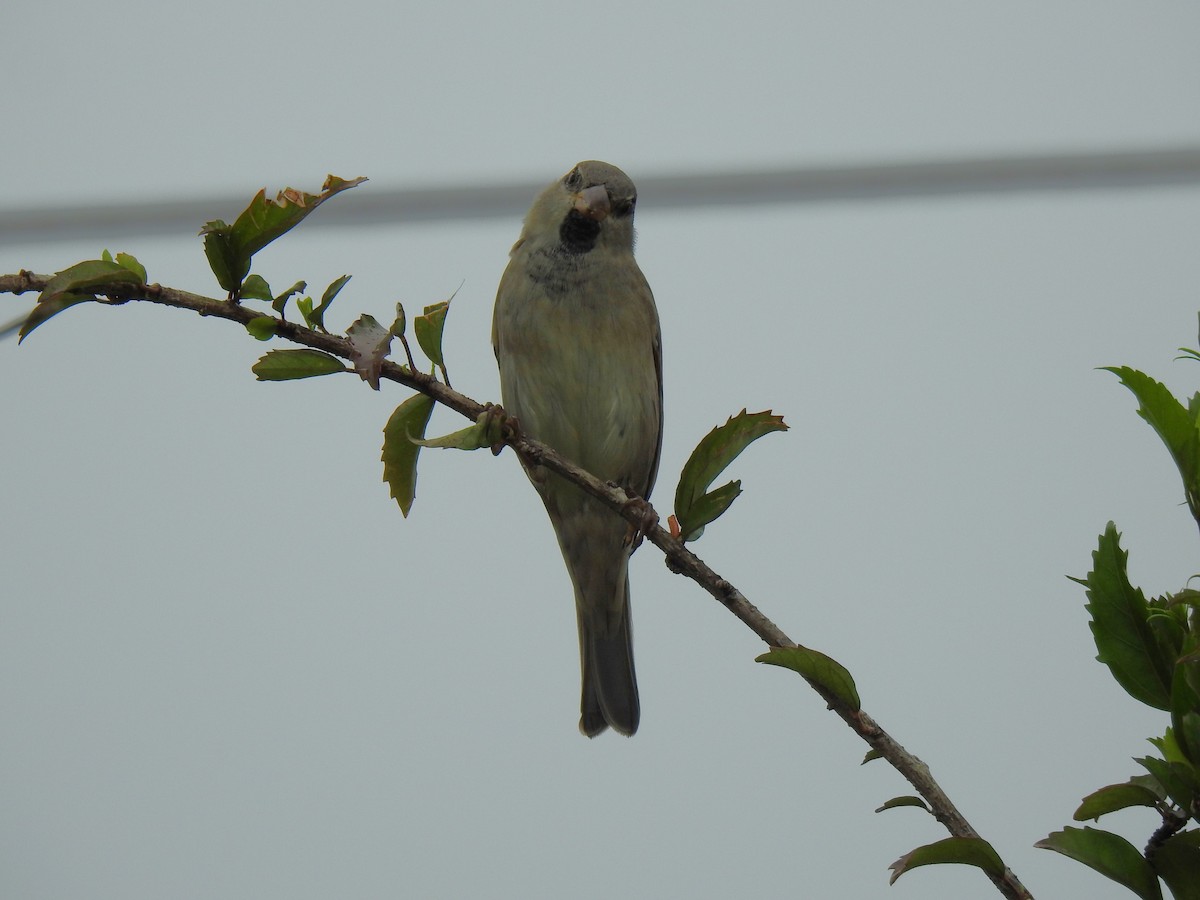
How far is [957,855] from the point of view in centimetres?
64

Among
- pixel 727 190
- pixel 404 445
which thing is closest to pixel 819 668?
pixel 404 445

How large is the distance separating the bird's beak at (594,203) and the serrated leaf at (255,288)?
826 mm

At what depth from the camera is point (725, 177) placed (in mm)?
2455

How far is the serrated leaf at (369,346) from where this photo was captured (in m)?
0.74

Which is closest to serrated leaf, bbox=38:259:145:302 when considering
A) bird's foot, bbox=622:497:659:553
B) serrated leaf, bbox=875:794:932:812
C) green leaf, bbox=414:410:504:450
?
green leaf, bbox=414:410:504:450

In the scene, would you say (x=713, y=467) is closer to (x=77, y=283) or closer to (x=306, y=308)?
(x=306, y=308)

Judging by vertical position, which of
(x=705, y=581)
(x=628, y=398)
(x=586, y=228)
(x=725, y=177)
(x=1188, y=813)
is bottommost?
(x=1188, y=813)

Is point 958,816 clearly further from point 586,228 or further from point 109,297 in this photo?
point 586,228

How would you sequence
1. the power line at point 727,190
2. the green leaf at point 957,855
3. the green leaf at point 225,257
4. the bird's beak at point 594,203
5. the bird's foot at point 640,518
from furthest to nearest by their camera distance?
the power line at point 727,190 < the bird's beak at point 594,203 < the bird's foot at point 640,518 < the green leaf at point 225,257 < the green leaf at point 957,855

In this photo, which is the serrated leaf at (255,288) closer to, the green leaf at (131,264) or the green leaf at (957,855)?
the green leaf at (131,264)

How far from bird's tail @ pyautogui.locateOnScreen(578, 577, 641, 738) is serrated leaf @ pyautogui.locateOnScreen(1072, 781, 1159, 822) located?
100 cm

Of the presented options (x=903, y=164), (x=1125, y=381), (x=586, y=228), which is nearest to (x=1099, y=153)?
(x=903, y=164)

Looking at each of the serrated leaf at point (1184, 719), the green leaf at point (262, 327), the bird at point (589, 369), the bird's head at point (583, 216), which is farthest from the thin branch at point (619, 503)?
the bird's head at point (583, 216)

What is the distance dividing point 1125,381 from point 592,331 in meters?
0.97
